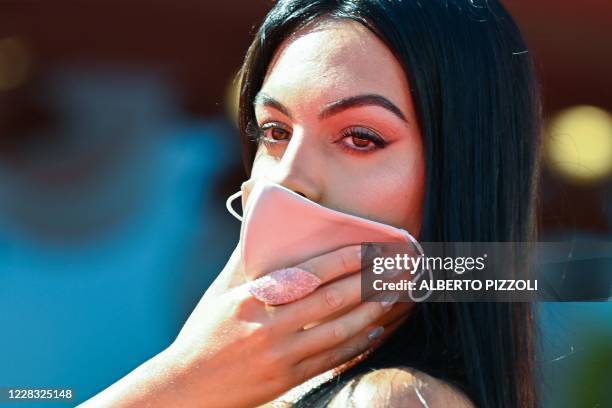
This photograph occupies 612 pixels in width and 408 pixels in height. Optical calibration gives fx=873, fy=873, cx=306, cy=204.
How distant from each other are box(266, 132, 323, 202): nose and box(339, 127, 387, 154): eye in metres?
0.06

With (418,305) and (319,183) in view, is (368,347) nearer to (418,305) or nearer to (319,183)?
(418,305)

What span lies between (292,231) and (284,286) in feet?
0.35

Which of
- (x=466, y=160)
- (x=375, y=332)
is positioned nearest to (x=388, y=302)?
(x=375, y=332)

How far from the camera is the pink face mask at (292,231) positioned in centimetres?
158

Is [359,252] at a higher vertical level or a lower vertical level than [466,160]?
lower

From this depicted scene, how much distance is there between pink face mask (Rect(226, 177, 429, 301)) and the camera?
158 centimetres

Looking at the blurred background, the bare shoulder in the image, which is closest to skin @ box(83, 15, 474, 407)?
the bare shoulder

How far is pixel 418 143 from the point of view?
163 centimetres

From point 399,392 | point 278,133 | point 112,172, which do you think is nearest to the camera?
point 399,392

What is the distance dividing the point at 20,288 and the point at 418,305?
2592mm

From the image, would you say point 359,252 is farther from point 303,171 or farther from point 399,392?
point 399,392

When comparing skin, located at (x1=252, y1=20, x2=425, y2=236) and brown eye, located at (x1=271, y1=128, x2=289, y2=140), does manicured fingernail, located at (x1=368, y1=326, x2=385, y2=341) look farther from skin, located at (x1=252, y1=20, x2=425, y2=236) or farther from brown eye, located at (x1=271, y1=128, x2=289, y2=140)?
brown eye, located at (x1=271, y1=128, x2=289, y2=140)

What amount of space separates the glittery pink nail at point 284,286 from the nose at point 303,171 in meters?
0.15

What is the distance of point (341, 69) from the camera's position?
1.61 m
